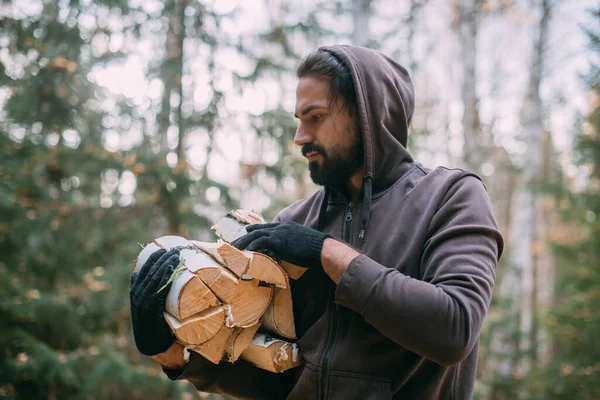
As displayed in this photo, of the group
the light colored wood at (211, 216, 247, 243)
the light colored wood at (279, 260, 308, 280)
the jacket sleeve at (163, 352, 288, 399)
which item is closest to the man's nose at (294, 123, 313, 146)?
the light colored wood at (211, 216, 247, 243)

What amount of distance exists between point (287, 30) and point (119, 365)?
5365 mm

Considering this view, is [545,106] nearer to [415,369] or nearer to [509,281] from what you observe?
[509,281]

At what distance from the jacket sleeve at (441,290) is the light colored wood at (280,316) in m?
0.39

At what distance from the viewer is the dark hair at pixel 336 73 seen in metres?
2.04

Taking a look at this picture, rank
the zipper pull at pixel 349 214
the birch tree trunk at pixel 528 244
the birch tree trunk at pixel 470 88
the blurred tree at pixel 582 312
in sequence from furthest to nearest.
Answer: the birch tree trunk at pixel 528 244, the birch tree trunk at pixel 470 88, the blurred tree at pixel 582 312, the zipper pull at pixel 349 214

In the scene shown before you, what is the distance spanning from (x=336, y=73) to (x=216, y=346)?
1264mm

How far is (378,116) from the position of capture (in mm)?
2021

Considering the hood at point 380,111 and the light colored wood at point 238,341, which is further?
the hood at point 380,111

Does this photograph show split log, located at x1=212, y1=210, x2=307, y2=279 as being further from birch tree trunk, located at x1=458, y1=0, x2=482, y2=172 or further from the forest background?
birch tree trunk, located at x1=458, y1=0, x2=482, y2=172

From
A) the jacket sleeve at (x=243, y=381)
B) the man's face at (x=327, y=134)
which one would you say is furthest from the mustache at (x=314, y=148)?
the jacket sleeve at (x=243, y=381)

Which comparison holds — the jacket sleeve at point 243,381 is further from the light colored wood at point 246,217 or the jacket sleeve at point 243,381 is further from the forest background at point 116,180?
the forest background at point 116,180

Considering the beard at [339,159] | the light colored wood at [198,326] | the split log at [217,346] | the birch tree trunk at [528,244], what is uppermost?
the beard at [339,159]

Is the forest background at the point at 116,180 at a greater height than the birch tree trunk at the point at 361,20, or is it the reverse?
the birch tree trunk at the point at 361,20

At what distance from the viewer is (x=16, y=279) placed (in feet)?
19.1
